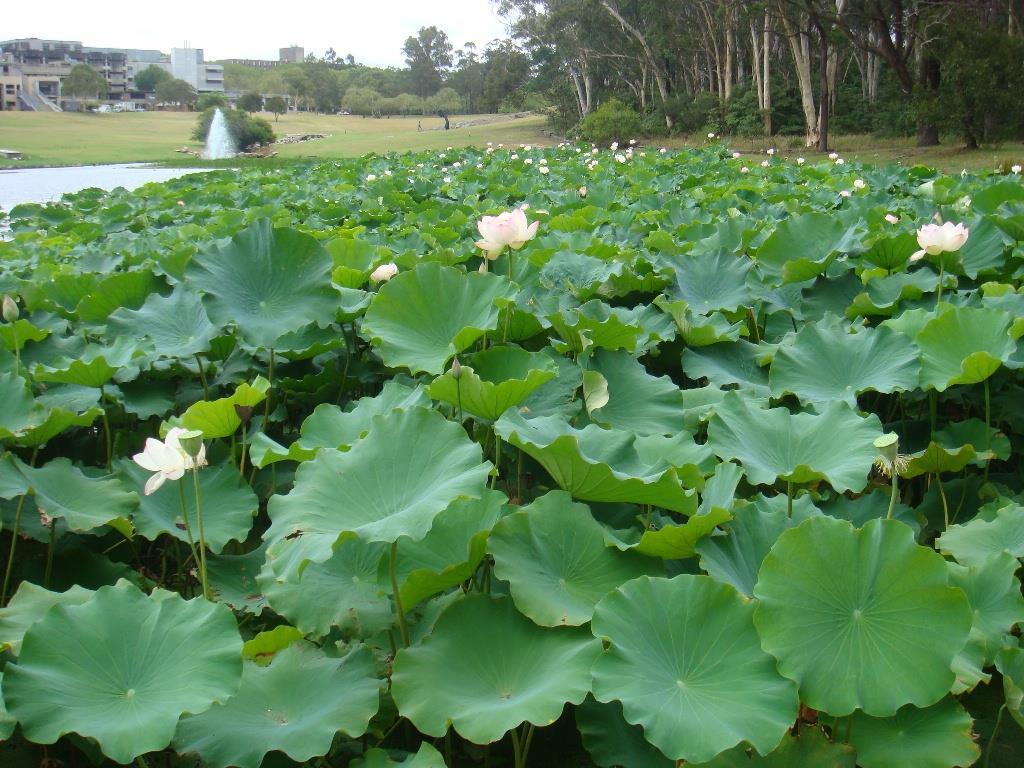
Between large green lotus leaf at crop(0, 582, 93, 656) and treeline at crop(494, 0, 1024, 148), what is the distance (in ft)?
55.0

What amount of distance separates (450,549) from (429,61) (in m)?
89.8

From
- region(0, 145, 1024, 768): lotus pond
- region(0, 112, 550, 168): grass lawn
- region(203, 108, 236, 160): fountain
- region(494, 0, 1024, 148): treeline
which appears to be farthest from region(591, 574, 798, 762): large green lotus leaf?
region(203, 108, 236, 160): fountain

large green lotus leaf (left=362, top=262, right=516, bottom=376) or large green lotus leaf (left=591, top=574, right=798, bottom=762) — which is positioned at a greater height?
large green lotus leaf (left=362, top=262, right=516, bottom=376)

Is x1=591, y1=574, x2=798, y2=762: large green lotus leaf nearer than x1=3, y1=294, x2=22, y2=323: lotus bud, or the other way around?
x1=591, y1=574, x2=798, y2=762: large green lotus leaf

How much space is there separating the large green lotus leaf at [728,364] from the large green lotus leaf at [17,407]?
3.87 ft

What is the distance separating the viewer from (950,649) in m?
0.84

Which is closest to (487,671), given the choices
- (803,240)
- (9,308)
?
(9,308)

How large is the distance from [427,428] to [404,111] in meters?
76.9

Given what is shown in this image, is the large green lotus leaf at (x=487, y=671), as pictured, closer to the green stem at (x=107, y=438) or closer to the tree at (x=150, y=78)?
the green stem at (x=107, y=438)

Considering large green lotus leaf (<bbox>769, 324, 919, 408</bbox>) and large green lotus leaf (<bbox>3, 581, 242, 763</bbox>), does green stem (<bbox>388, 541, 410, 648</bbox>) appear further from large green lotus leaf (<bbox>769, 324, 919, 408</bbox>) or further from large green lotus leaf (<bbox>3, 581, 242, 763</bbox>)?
large green lotus leaf (<bbox>769, 324, 919, 408</bbox>)

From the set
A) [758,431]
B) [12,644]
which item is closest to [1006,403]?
[758,431]

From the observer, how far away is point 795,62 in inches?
907

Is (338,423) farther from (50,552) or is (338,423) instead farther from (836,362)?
(836,362)

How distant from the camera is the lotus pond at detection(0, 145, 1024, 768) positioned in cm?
88
